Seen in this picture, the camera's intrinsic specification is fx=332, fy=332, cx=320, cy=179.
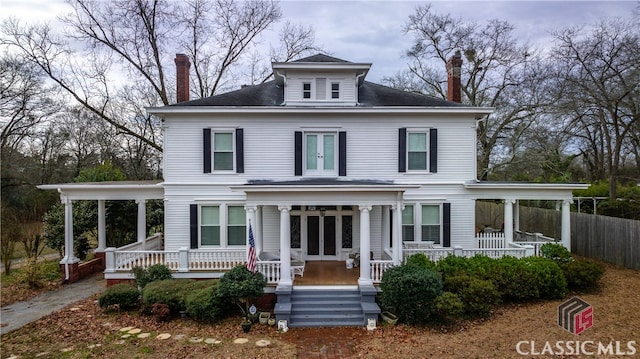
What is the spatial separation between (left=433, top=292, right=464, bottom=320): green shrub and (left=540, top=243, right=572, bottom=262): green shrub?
5.73 m

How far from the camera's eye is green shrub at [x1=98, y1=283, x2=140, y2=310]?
10.3 metres

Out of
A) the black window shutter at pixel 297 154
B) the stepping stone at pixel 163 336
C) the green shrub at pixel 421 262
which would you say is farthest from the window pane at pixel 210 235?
the green shrub at pixel 421 262

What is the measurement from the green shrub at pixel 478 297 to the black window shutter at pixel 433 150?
16.7 ft

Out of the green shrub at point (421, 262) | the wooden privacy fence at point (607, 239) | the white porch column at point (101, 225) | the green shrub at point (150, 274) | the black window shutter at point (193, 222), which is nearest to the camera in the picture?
the green shrub at point (421, 262)

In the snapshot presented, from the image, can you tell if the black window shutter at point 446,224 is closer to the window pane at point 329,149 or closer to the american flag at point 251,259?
the window pane at point 329,149

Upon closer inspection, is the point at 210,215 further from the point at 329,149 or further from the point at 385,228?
the point at 385,228

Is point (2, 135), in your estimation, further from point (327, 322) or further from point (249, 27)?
point (327, 322)

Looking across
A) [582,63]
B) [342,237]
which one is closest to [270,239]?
[342,237]

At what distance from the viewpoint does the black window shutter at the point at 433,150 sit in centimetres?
1351

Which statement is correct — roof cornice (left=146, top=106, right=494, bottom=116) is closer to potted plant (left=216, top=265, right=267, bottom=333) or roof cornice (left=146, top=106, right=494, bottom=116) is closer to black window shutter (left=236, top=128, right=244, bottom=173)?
black window shutter (left=236, top=128, right=244, bottom=173)

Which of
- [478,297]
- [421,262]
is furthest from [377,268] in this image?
[478,297]

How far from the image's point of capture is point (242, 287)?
9.54 metres

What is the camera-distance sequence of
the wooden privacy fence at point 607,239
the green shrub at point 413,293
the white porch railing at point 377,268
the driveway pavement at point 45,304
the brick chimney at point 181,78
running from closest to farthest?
the green shrub at point 413,293, the driveway pavement at point 45,304, the white porch railing at point 377,268, the wooden privacy fence at point 607,239, the brick chimney at point 181,78

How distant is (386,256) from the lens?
507 inches
